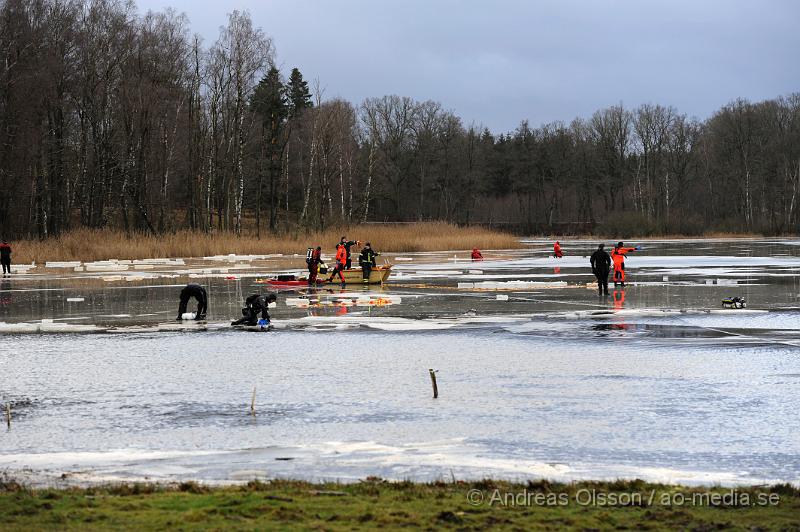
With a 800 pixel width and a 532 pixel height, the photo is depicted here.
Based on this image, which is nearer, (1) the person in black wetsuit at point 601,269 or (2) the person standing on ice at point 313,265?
(1) the person in black wetsuit at point 601,269

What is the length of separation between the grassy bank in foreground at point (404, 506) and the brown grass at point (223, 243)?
40.7m

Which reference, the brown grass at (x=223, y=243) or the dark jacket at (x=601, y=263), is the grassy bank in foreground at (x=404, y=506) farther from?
the brown grass at (x=223, y=243)

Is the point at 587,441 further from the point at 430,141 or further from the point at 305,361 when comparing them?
the point at 430,141

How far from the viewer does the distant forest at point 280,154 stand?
57.4 metres

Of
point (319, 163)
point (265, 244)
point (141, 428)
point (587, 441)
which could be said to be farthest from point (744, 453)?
point (319, 163)

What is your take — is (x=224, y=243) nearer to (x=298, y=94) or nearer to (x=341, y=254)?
(x=341, y=254)

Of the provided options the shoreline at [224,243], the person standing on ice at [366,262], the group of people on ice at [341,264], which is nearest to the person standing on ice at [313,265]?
the group of people on ice at [341,264]

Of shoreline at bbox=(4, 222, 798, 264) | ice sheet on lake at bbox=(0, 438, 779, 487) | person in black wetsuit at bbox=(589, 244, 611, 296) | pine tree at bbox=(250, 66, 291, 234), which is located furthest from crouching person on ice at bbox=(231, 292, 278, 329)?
pine tree at bbox=(250, 66, 291, 234)

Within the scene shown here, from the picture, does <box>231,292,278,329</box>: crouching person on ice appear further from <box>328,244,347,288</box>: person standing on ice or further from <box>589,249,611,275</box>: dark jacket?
<box>328,244,347,288</box>: person standing on ice

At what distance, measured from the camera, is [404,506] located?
6.91 meters

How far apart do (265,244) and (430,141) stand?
2348 inches

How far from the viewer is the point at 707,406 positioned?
1135 cm

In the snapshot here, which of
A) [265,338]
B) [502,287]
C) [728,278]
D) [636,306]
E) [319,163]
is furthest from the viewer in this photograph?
[319,163]

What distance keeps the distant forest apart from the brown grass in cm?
397
